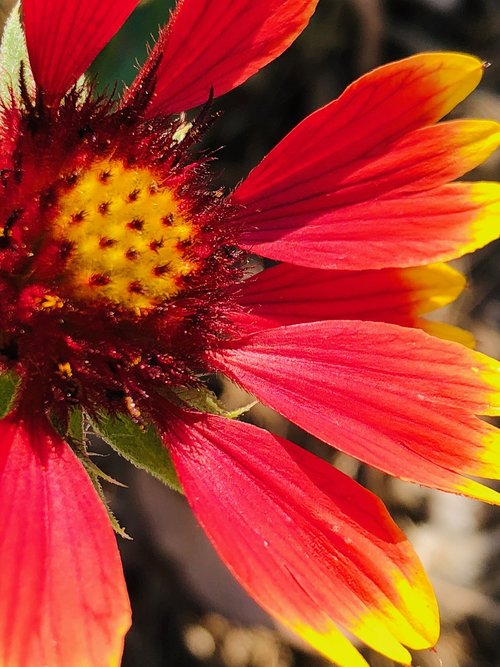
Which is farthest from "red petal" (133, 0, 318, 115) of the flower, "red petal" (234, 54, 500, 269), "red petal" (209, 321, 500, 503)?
"red petal" (209, 321, 500, 503)

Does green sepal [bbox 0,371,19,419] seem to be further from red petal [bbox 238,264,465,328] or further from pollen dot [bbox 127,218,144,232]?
red petal [bbox 238,264,465,328]

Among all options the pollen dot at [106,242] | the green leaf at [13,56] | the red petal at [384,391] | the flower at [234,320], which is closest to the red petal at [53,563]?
the flower at [234,320]

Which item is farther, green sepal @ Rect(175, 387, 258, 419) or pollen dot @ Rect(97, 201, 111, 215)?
green sepal @ Rect(175, 387, 258, 419)

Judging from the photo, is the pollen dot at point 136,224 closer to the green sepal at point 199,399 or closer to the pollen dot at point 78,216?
the pollen dot at point 78,216

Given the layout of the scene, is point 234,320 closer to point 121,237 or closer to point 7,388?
point 121,237

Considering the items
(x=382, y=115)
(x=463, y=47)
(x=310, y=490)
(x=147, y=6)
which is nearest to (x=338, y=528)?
(x=310, y=490)

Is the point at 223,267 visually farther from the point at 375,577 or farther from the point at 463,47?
the point at 463,47

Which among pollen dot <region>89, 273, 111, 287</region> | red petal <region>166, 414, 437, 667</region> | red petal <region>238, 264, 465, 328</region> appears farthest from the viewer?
red petal <region>238, 264, 465, 328</region>

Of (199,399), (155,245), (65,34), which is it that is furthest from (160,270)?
(65,34)
